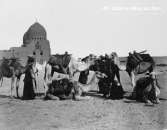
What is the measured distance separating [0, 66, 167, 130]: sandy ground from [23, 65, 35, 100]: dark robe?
21.0 inches

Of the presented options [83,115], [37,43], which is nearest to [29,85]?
[83,115]

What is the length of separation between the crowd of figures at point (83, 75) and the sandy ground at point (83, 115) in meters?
0.51

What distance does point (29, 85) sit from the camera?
11320 mm

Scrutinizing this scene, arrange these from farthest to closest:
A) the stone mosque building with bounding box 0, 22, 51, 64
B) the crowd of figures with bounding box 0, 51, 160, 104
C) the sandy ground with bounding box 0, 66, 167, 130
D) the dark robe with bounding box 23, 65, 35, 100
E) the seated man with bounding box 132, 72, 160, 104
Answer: the stone mosque building with bounding box 0, 22, 51, 64, the dark robe with bounding box 23, 65, 35, 100, the crowd of figures with bounding box 0, 51, 160, 104, the seated man with bounding box 132, 72, 160, 104, the sandy ground with bounding box 0, 66, 167, 130

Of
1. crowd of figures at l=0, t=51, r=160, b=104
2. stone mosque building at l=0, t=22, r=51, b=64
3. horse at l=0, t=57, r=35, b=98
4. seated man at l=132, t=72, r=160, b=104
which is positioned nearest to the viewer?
seated man at l=132, t=72, r=160, b=104

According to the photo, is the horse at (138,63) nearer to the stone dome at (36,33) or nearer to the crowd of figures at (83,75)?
the crowd of figures at (83,75)

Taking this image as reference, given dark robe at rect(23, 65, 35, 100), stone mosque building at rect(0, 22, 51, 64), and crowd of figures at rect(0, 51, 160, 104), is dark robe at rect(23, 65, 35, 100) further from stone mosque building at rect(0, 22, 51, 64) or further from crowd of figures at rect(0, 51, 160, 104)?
stone mosque building at rect(0, 22, 51, 64)

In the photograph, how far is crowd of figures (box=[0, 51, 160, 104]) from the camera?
417 inches

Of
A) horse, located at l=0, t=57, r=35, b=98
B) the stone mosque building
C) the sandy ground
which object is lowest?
the sandy ground

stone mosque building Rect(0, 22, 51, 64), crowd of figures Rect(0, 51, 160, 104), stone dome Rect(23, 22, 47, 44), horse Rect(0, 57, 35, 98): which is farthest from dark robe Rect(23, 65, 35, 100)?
stone dome Rect(23, 22, 47, 44)

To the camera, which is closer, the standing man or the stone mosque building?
the standing man

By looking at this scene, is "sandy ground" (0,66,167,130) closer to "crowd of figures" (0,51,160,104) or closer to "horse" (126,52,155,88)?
"crowd of figures" (0,51,160,104)

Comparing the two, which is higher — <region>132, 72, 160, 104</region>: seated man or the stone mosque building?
the stone mosque building

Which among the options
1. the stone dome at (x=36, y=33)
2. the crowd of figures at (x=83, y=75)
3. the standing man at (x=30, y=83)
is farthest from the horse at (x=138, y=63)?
the stone dome at (x=36, y=33)
